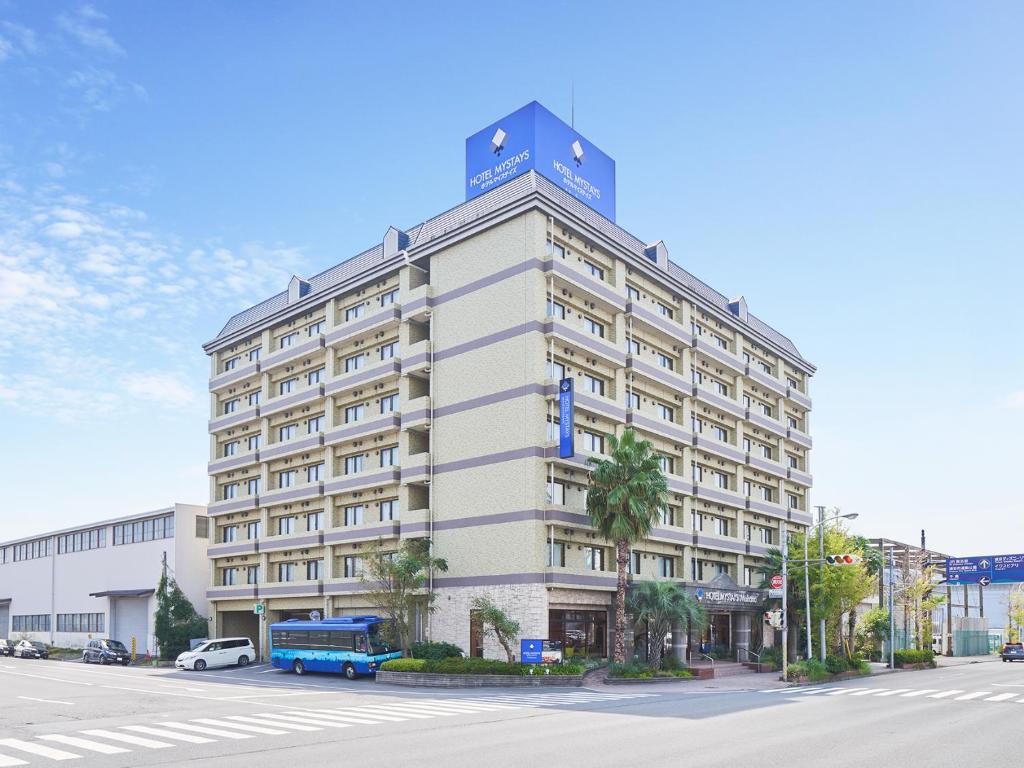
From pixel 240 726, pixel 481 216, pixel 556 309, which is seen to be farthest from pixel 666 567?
pixel 240 726

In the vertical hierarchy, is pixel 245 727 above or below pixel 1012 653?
above

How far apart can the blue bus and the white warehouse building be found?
2381 cm

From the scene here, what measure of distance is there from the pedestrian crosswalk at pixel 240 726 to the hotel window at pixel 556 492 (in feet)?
47.8

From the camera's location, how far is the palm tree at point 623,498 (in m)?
47.4

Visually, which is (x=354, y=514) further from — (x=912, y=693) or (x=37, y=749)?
→ (x=37, y=749)

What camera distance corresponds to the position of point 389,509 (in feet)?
188

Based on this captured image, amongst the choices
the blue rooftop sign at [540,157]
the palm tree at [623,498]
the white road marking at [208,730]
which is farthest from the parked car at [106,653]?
the white road marking at [208,730]

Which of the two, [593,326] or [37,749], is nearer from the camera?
[37,749]

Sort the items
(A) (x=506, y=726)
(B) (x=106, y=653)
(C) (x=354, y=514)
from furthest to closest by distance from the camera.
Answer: (B) (x=106, y=653)
(C) (x=354, y=514)
(A) (x=506, y=726)

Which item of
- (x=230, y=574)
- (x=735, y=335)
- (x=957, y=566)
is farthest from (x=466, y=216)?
(x=957, y=566)

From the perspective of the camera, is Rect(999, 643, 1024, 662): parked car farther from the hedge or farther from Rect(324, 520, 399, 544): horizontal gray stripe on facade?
Rect(324, 520, 399, 544): horizontal gray stripe on facade

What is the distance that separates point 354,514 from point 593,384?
17.9 meters

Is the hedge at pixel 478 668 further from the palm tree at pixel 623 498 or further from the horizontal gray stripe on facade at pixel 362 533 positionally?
the horizontal gray stripe on facade at pixel 362 533

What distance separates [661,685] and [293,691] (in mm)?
16978
